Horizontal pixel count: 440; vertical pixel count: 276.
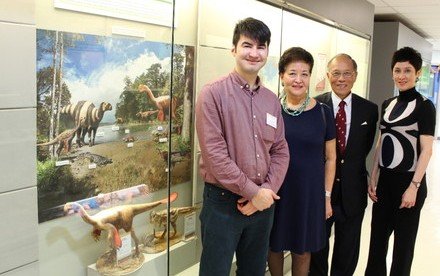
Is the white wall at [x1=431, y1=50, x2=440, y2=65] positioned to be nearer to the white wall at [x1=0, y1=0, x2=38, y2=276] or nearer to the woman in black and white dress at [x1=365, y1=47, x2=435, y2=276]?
the woman in black and white dress at [x1=365, y1=47, x2=435, y2=276]

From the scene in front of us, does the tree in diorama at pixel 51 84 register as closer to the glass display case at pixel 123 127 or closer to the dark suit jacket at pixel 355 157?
the glass display case at pixel 123 127

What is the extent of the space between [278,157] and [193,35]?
3.09ft

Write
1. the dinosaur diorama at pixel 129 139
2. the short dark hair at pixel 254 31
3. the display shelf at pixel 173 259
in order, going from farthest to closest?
the display shelf at pixel 173 259, the dinosaur diorama at pixel 129 139, the short dark hair at pixel 254 31

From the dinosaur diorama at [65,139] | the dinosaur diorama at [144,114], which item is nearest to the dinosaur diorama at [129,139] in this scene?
the dinosaur diorama at [144,114]

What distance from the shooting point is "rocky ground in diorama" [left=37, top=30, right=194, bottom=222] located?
1826mm

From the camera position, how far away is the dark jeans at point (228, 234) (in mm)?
1915

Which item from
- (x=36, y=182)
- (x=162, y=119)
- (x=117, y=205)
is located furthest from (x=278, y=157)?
(x=36, y=182)

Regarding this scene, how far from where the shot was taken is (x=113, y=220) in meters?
2.17

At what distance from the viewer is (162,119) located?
240 centimetres

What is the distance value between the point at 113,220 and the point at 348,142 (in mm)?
1468

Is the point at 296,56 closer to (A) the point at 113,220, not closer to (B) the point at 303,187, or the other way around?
(B) the point at 303,187

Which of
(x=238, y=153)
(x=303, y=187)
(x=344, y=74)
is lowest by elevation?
(x=303, y=187)

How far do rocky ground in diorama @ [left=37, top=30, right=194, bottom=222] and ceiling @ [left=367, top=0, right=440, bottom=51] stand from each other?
13.3 ft

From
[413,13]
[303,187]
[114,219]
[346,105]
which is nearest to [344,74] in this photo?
[346,105]
